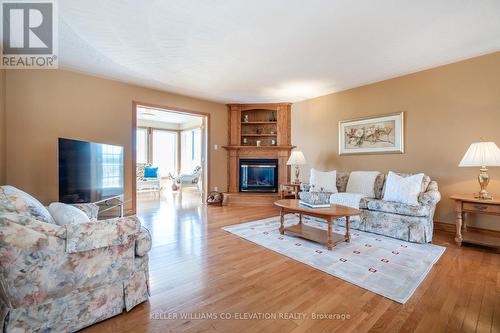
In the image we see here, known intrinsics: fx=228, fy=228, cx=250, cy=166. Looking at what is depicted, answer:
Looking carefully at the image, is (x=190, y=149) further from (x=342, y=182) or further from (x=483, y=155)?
(x=483, y=155)

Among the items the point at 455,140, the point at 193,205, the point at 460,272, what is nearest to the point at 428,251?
the point at 460,272

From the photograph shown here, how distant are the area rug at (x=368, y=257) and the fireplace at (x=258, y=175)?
244 cm

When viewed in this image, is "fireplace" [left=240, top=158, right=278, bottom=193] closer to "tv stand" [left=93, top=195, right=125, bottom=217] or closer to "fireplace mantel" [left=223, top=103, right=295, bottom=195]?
"fireplace mantel" [left=223, top=103, right=295, bottom=195]

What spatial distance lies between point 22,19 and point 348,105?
5.08 meters

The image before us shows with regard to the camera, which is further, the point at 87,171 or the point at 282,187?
the point at 282,187

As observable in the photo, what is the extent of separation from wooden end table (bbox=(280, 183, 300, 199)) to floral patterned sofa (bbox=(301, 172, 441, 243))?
147 cm

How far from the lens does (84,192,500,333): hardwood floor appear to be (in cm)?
149

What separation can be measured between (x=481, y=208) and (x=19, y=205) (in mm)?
4488

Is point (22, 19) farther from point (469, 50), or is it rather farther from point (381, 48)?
point (469, 50)

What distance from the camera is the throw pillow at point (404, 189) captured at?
126 inches

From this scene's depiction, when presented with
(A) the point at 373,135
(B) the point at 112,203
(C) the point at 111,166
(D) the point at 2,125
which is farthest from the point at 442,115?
(D) the point at 2,125

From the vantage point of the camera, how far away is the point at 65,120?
3.72 m

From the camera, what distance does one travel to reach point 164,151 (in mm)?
9406

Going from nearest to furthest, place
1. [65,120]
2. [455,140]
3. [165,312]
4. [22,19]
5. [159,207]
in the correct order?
[165,312]
[22,19]
[455,140]
[65,120]
[159,207]
